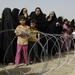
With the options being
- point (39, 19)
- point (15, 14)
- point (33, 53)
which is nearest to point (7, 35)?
point (15, 14)

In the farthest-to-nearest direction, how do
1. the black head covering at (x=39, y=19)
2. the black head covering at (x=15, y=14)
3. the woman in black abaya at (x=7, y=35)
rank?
1. the black head covering at (x=39, y=19)
2. the black head covering at (x=15, y=14)
3. the woman in black abaya at (x=7, y=35)

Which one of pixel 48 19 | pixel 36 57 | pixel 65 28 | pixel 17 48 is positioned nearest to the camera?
pixel 17 48

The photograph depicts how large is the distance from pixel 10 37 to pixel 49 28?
94.0 inches

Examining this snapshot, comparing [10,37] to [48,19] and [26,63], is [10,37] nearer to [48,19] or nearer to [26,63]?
[26,63]

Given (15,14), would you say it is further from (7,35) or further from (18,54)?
(18,54)

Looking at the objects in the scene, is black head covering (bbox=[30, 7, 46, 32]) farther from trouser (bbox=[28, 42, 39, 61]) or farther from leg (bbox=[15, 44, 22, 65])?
leg (bbox=[15, 44, 22, 65])

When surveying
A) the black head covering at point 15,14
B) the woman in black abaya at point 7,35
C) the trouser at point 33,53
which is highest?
the black head covering at point 15,14

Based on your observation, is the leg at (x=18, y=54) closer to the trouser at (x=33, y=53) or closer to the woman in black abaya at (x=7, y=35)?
the woman in black abaya at (x=7, y=35)

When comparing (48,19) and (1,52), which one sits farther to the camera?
(48,19)

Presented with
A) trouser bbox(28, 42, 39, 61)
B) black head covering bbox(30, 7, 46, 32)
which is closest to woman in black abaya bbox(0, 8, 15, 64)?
trouser bbox(28, 42, 39, 61)

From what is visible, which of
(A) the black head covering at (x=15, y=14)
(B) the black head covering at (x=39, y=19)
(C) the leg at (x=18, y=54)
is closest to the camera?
(C) the leg at (x=18, y=54)

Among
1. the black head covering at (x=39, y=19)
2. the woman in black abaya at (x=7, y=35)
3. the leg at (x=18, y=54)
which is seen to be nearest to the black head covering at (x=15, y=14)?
the woman in black abaya at (x=7, y=35)

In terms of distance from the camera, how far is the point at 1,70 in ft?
25.2

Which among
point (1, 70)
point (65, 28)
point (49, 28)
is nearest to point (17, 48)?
point (1, 70)
